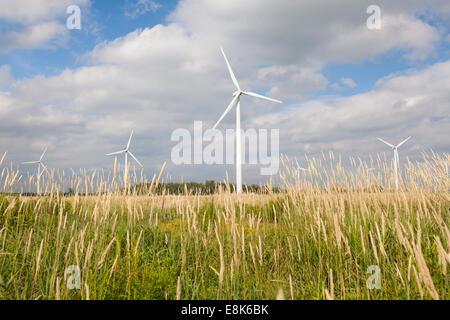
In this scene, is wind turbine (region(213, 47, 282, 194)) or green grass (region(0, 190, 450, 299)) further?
wind turbine (region(213, 47, 282, 194))

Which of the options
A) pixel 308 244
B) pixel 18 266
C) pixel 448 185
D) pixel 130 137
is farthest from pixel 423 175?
pixel 130 137

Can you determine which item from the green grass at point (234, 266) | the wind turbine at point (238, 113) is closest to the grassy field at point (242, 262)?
the green grass at point (234, 266)

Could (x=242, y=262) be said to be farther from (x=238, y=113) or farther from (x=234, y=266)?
(x=238, y=113)

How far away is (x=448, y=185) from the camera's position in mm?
7027

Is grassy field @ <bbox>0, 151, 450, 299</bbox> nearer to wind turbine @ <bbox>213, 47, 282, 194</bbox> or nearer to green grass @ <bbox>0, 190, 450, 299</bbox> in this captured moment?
green grass @ <bbox>0, 190, 450, 299</bbox>

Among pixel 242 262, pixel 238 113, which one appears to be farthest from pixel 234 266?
pixel 238 113

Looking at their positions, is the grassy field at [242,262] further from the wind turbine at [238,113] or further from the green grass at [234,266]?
the wind turbine at [238,113]

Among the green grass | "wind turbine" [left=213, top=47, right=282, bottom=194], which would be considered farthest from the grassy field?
"wind turbine" [left=213, top=47, right=282, bottom=194]

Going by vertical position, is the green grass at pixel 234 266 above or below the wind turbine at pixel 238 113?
below

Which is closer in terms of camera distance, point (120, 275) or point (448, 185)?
point (120, 275)

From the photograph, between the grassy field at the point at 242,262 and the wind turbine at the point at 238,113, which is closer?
the grassy field at the point at 242,262

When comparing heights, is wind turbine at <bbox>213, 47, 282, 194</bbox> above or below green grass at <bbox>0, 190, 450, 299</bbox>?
above
